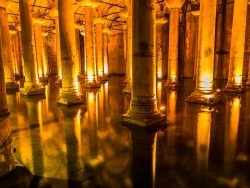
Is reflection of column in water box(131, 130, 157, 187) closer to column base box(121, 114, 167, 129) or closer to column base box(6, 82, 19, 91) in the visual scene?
column base box(121, 114, 167, 129)

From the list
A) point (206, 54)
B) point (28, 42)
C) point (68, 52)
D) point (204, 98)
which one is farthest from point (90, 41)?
point (204, 98)

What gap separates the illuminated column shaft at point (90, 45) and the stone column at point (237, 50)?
9.16m

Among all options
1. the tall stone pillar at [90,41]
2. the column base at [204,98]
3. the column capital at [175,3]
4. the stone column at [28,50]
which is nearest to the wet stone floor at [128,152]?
the column base at [204,98]

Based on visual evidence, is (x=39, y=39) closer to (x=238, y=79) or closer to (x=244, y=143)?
(x=238, y=79)

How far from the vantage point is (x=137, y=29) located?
20.1 ft

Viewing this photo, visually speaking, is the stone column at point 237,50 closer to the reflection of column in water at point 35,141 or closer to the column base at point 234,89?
the column base at point 234,89

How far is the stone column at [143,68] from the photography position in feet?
19.8

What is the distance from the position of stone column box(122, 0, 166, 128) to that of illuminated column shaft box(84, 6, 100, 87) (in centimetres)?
965

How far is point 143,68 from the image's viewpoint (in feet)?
20.5

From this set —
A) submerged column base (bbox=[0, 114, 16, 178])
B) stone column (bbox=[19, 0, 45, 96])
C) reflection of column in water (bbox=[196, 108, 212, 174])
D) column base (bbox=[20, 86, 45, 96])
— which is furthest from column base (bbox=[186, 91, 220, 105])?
stone column (bbox=[19, 0, 45, 96])

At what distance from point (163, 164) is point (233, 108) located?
234 inches

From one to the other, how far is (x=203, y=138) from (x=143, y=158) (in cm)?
194

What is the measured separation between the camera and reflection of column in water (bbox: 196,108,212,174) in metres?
3.88

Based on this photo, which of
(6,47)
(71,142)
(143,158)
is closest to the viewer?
(143,158)
